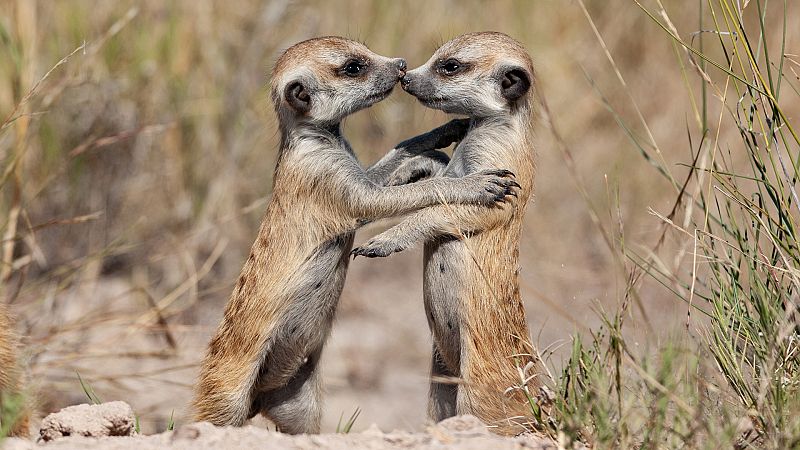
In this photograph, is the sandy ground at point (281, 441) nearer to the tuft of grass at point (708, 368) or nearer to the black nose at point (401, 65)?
the tuft of grass at point (708, 368)

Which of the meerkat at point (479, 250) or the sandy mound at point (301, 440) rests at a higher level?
the meerkat at point (479, 250)

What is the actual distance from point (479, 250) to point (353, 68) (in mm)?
1027

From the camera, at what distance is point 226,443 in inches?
123

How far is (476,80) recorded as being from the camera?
14.0 feet

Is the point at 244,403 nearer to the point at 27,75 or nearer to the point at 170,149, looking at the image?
the point at 27,75

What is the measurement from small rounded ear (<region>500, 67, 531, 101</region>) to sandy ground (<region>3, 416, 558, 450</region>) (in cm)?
151

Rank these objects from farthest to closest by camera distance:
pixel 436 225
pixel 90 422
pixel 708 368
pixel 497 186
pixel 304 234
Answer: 1. pixel 304 234
2. pixel 436 225
3. pixel 497 186
4. pixel 90 422
5. pixel 708 368

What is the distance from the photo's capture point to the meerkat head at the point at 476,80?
4266 millimetres

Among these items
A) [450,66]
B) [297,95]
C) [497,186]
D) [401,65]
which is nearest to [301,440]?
[497,186]

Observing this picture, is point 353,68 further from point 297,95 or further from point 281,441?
point 281,441

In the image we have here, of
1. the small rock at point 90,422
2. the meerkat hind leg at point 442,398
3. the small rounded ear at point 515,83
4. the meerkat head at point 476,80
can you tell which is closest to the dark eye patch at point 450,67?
the meerkat head at point 476,80

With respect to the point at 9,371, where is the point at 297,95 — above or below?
above

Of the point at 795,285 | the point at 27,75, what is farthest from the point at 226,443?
the point at 27,75

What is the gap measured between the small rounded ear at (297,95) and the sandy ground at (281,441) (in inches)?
62.2
